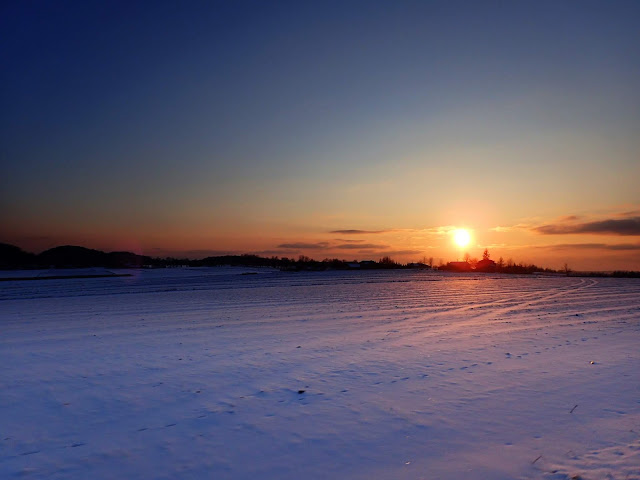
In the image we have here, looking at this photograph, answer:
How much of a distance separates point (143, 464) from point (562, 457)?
4.65 m

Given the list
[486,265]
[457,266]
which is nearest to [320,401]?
[457,266]

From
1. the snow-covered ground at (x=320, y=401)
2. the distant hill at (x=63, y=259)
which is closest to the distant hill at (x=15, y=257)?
the distant hill at (x=63, y=259)

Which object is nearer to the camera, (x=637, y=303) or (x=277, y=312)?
(x=277, y=312)

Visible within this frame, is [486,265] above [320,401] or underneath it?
above

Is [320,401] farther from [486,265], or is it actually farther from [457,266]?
[486,265]

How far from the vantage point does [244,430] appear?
5.72 m

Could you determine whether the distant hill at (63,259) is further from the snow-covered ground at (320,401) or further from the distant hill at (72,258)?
the snow-covered ground at (320,401)

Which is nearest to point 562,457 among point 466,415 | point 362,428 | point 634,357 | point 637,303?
point 466,415

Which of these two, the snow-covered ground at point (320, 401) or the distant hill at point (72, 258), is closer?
the snow-covered ground at point (320, 401)

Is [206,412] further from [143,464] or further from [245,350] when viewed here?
Answer: [245,350]

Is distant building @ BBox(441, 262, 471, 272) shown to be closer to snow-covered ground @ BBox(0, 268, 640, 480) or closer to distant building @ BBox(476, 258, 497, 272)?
distant building @ BBox(476, 258, 497, 272)

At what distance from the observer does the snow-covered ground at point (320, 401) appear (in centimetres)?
484

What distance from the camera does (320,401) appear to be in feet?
22.3

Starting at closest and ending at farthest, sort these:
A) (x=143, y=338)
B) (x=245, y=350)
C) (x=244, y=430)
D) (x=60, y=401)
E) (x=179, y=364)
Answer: (x=244, y=430) < (x=60, y=401) < (x=179, y=364) < (x=245, y=350) < (x=143, y=338)
